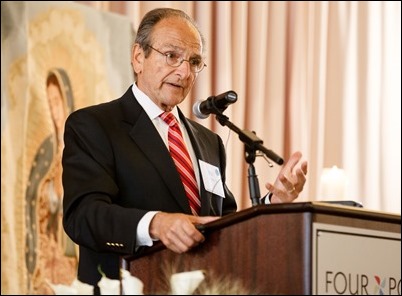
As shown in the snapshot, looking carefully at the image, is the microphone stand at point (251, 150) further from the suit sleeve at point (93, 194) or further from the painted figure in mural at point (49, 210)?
the painted figure in mural at point (49, 210)

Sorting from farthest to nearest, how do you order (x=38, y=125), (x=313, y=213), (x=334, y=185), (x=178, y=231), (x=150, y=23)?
(x=334, y=185)
(x=38, y=125)
(x=150, y=23)
(x=178, y=231)
(x=313, y=213)

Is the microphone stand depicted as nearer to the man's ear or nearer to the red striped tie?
the red striped tie

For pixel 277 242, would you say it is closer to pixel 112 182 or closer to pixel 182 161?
pixel 112 182

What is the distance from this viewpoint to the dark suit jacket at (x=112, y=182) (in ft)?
9.60

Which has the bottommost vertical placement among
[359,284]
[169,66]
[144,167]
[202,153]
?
[359,284]

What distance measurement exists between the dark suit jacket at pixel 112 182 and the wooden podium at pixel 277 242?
30 cm

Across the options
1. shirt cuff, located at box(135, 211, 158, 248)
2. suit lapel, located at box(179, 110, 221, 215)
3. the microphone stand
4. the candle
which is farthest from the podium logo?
the candle

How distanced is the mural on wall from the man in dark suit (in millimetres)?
1777

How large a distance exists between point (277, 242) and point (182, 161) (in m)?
0.97

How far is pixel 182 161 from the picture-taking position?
3.39 m

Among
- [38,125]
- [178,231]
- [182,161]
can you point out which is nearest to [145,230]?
[178,231]

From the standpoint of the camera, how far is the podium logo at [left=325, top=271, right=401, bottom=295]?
238 cm

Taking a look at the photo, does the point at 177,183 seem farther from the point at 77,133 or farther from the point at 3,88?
the point at 3,88

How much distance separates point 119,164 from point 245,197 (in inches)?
155
